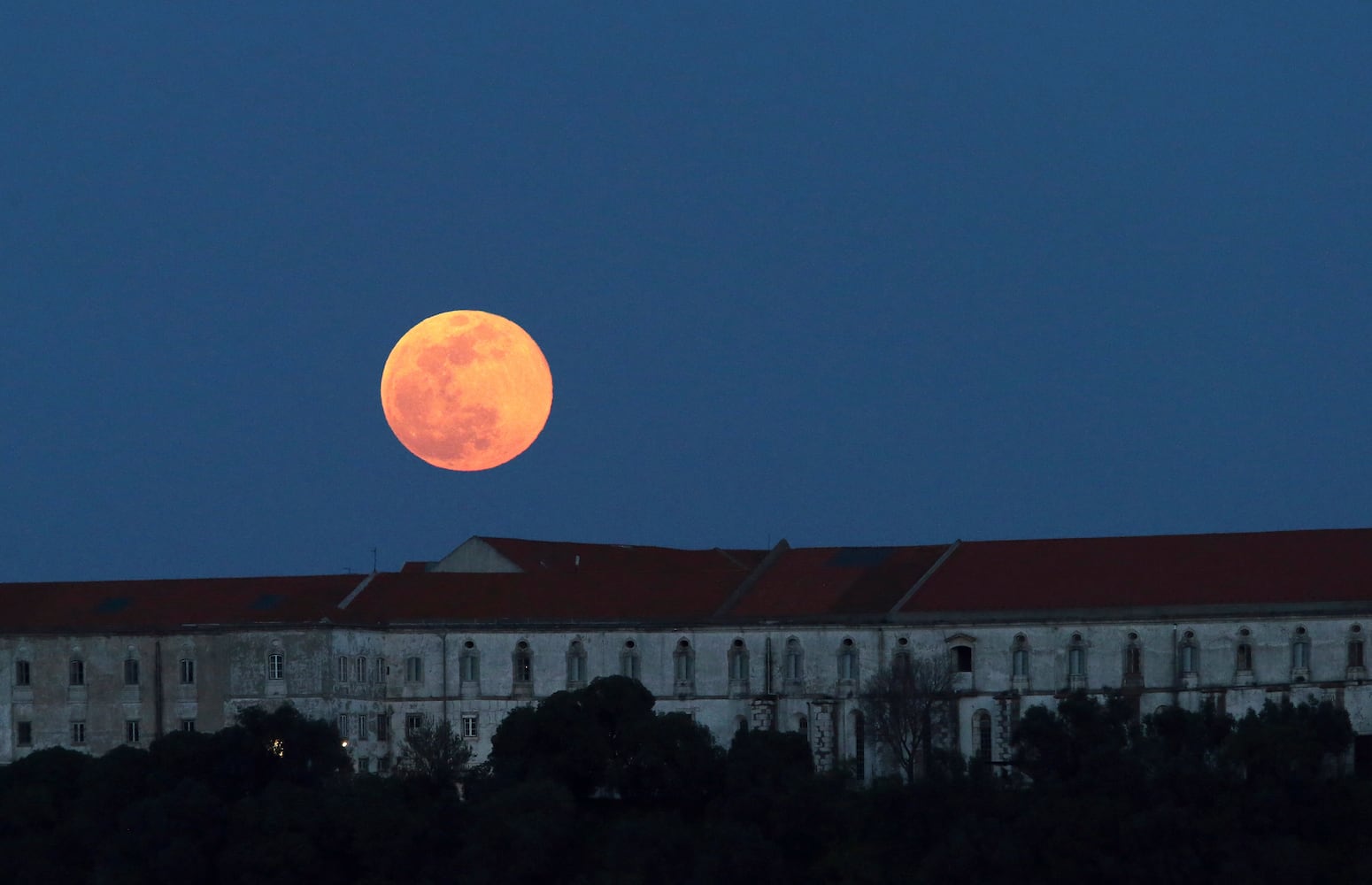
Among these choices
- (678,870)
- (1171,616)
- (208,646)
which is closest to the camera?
(678,870)

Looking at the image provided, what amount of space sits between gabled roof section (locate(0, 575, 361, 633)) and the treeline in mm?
8150

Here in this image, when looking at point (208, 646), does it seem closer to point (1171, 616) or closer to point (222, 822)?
point (222, 822)

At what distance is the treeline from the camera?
98.6 m

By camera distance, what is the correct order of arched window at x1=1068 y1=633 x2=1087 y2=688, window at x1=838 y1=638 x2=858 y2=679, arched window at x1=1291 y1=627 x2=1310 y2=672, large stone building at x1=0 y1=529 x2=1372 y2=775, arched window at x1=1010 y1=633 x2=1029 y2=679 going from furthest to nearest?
window at x1=838 y1=638 x2=858 y2=679
arched window at x1=1010 y1=633 x2=1029 y2=679
arched window at x1=1068 y1=633 x2=1087 y2=688
large stone building at x1=0 y1=529 x2=1372 y2=775
arched window at x1=1291 y1=627 x2=1310 y2=672

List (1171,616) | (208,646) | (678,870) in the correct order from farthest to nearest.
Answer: (208,646)
(1171,616)
(678,870)

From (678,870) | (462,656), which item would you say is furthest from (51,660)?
(678,870)

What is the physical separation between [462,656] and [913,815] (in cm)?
2514

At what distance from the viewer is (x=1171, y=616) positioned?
112m

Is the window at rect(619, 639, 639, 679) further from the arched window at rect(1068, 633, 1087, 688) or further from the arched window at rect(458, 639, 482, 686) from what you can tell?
the arched window at rect(1068, 633, 1087, 688)

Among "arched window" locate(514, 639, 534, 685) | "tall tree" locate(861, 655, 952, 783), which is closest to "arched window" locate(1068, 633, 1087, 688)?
"tall tree" locate(861, 655, 952, 783)

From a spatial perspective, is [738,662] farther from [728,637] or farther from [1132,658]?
[1132,658]

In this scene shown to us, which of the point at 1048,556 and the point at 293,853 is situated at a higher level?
the point at 1048,556

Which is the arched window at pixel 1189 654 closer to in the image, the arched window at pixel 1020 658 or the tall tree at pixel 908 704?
the arched window at pixel 1020 658

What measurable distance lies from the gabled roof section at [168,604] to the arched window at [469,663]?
17.1 ft
